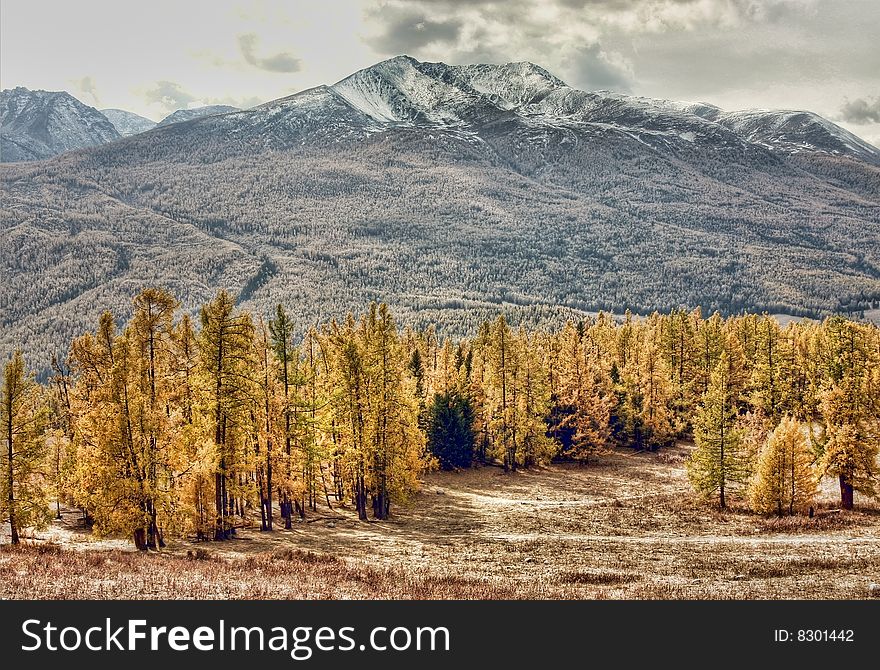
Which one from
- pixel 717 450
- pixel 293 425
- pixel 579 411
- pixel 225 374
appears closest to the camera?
pixel 225 374

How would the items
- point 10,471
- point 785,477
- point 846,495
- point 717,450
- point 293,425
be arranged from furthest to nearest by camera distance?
1. point 717,450
2. point 846,495
3. point 785,477
4. point 293,425
5. point 10,471

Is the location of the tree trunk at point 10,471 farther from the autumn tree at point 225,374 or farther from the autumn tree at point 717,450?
the autumn tree at point 717,450

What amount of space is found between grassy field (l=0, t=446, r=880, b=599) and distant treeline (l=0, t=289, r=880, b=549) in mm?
2247

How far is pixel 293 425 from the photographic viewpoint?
37438 millimetres

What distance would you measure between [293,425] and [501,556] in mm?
14941

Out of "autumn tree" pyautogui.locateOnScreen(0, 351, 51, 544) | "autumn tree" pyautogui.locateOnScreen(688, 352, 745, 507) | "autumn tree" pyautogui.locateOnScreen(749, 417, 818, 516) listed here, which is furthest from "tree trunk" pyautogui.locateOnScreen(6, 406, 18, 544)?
"autumn tree" pyautogui.locateOnScreen(749, 417, 818, 516)

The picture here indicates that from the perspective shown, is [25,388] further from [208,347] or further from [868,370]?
[868,370]

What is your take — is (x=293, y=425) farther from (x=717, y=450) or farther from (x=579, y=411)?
(x=579, y=411)

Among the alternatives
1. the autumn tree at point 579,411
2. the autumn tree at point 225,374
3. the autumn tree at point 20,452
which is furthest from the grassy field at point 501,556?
the autumn tree at point 579,411

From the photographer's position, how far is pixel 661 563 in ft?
90.9

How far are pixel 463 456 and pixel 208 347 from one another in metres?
39.9

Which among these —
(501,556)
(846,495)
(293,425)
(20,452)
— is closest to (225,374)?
(293,425)

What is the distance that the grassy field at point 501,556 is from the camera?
20.7 metres
